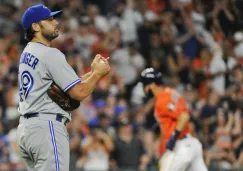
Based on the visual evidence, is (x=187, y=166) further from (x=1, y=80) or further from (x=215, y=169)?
(x=1, y=80)

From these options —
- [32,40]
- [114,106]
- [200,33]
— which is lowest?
[114,106]

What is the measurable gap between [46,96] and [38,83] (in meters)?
0.13

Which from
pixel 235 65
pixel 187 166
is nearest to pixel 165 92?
pixel 187 166

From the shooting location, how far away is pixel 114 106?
41.8ft

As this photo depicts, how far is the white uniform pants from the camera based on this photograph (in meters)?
8.76

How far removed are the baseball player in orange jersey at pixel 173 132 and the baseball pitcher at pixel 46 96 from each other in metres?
3.12

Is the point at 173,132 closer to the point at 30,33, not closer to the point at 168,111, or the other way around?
the point at 168,111

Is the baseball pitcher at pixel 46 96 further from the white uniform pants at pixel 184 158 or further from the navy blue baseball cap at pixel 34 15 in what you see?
the white uniform pants at pixel 184 158

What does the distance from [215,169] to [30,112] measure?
6.20 m

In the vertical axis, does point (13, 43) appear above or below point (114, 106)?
above

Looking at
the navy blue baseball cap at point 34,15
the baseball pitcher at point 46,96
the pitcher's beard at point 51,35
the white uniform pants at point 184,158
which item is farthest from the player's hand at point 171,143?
the navy blue baseball cap at point 34,15

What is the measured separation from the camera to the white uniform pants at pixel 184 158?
345 inches

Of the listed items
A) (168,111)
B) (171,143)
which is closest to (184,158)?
(171,143)

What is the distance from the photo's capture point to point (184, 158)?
8766 millimetres
